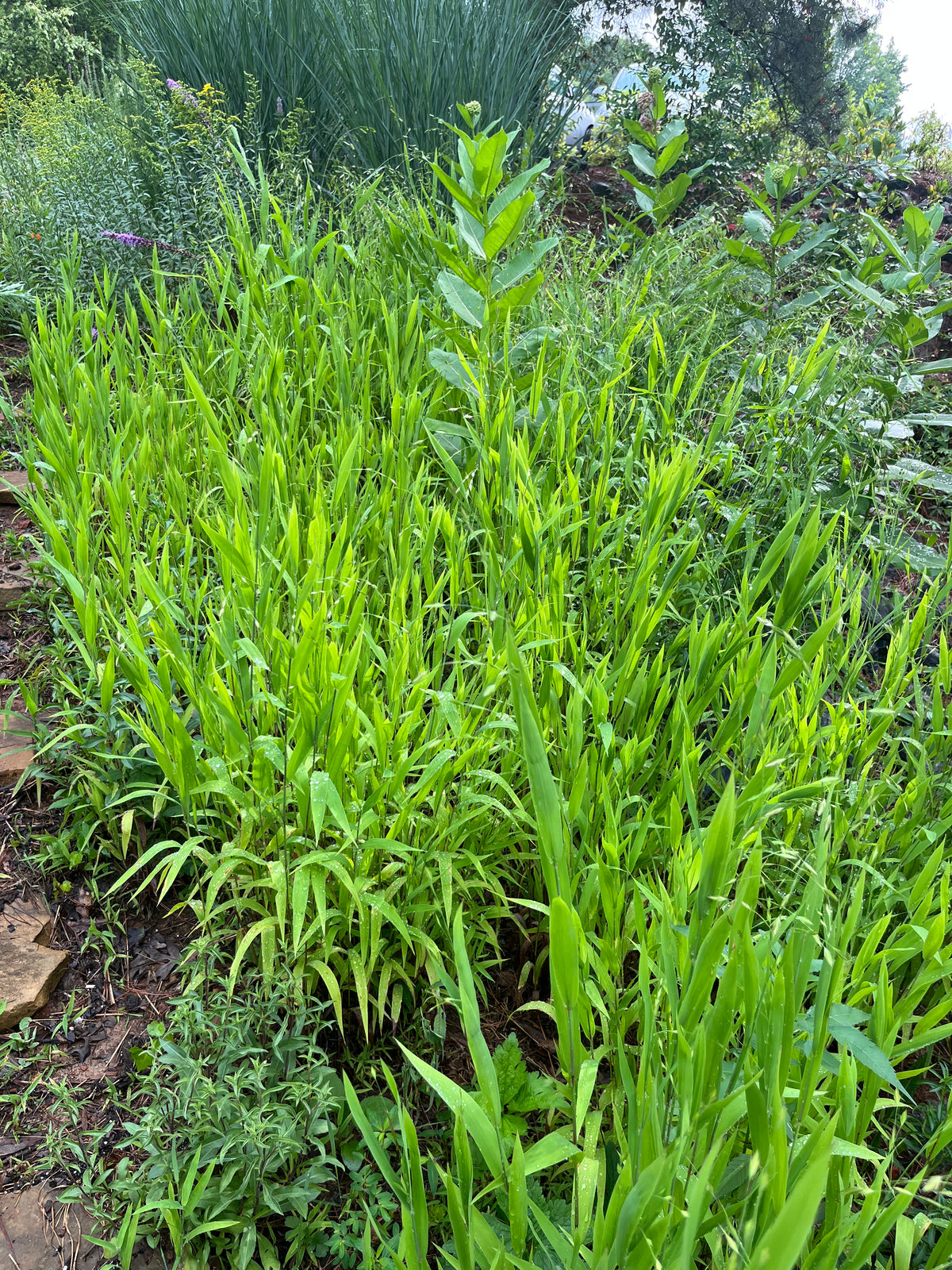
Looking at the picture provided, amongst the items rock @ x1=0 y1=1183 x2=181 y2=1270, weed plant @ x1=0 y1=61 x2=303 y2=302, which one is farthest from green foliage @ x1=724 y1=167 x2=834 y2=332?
rock @ x1=0 y1=1183 x2=181 y2=1270

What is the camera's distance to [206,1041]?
3.70 ft

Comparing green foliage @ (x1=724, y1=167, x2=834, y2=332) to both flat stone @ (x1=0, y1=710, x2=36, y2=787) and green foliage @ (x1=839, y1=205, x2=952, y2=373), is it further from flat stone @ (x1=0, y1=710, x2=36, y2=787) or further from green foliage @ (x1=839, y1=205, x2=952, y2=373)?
flat stone @ (x1=0, y1=710, x2=36, y2=787)

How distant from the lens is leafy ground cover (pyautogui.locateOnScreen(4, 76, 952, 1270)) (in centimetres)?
84

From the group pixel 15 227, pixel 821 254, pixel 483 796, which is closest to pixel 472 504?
pixel 483 796

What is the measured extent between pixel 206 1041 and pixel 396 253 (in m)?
2.44

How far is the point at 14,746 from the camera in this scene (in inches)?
65.6

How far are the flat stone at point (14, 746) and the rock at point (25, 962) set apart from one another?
0.91 ft

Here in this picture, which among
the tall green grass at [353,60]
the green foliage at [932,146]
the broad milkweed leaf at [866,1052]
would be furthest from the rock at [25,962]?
the green foliage at [932,146]

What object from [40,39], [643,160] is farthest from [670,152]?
[40,39]

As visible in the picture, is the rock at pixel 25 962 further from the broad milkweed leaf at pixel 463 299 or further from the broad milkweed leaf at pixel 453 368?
the broad milkweed leaf at pixel 463 299

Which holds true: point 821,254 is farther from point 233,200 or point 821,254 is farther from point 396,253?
point 233,200

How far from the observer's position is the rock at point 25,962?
1240 mm

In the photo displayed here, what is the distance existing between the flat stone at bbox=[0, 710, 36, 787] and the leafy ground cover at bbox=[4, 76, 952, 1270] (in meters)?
0.05

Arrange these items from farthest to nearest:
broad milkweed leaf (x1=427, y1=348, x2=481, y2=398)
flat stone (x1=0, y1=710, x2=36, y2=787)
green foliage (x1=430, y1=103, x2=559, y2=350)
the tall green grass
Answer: the tall green grass, broad milkweed leaf (x1=427, y1=348, x2=481, y2=398), green foliage (x1=430, y1=103, x2=559, y2=350), flat stone (x1=0, y1=710, x2=36, y2=787)
